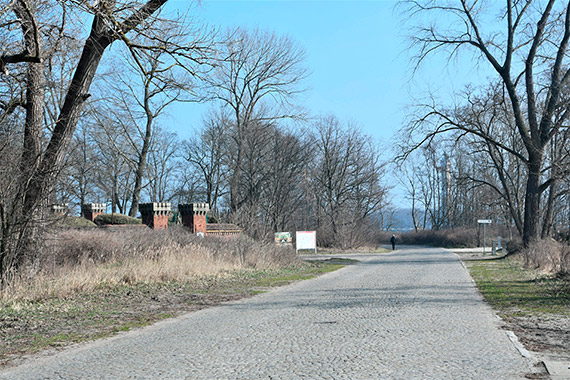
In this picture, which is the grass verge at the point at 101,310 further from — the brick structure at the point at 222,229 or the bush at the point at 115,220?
the bush at the point at 115,220

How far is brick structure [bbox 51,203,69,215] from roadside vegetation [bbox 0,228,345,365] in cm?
52

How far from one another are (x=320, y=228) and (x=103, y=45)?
44.9 m

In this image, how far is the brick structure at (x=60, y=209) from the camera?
43.9ft

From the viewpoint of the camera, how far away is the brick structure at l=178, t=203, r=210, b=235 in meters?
32.2

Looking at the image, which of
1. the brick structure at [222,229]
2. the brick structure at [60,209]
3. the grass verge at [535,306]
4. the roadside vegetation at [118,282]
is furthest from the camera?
the brick structure at [222,229]

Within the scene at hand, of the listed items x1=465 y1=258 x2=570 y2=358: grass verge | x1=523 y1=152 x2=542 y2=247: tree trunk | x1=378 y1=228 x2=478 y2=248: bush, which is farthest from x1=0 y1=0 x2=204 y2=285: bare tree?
x1=378 y1=228 x2=478 y2=248: bush

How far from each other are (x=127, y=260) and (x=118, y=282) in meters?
2.99

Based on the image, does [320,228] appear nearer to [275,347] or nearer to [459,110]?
[459,110]

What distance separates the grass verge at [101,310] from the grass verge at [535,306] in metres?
6.38

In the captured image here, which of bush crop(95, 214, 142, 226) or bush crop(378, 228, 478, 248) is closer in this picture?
bush crop(95, 214, 142, 226)

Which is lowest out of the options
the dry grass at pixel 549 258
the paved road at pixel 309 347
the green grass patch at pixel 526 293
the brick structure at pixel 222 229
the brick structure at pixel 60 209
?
the green grass patch at pixel 526 293

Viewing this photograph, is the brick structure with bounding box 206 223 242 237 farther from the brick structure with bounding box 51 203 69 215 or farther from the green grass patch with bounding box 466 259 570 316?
the brick structure with bounding box 51 203 69 215

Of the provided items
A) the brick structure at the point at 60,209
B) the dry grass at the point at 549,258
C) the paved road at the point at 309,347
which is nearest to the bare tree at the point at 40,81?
the brick structure at the point at 60,209

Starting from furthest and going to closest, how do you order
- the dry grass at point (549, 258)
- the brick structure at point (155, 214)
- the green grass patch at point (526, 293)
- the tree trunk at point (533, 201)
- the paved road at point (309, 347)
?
the brick structure at point (155, 214)
the tree trunk at point (533, 201)
the dry grass at point (549, 258)
the green grass patch at point (526, 293)
the paved road at point (309, 347)
